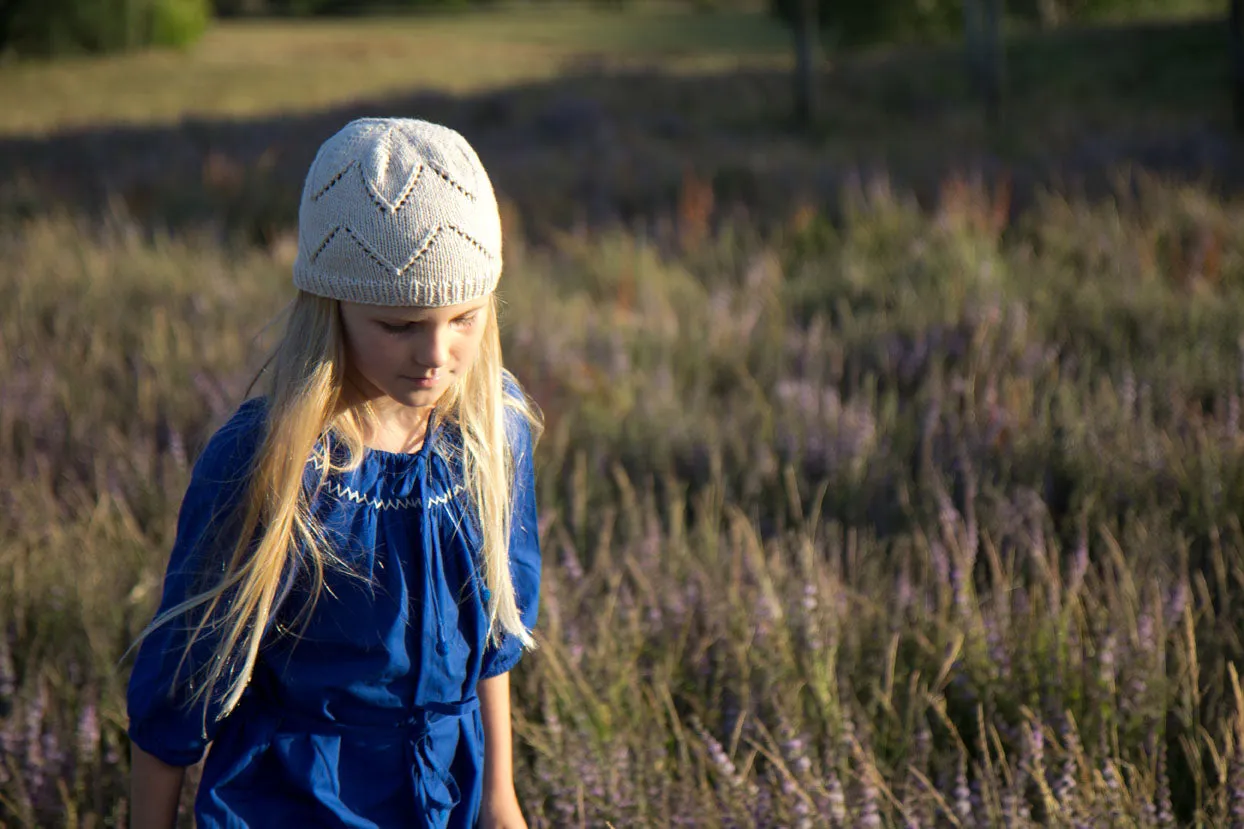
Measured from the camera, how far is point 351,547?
161cm

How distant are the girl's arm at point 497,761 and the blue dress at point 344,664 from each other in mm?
61

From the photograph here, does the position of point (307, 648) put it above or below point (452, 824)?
above

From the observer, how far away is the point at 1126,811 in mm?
1985

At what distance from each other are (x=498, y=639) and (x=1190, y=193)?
18.9 ft

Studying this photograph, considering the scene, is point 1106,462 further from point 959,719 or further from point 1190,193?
point 1190,193

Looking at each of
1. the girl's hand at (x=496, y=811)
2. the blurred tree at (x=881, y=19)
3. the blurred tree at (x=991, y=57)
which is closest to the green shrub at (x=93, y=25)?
the blurred tree at (x=881, y=19)

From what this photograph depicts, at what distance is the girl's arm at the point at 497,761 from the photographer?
69.1 inches

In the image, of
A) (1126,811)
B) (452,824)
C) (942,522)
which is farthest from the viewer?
(942,522)

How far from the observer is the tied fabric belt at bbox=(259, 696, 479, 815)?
1.62 metres

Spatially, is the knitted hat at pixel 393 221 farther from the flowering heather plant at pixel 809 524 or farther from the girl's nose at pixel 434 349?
the flowering heather plant at pixel 809 524

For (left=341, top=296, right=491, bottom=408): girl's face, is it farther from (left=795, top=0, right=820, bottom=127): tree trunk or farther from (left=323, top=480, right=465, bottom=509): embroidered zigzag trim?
(left=795, top=0, right=820, bottom=127): tree trunk

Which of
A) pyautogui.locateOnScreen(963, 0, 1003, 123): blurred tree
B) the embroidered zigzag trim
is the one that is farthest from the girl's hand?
pyautogui.locateOnScreen(963, 0, 1003, 123): blurred tree

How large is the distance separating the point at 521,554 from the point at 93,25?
31939mm

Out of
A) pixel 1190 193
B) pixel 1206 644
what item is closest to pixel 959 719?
pixel 1206 644
